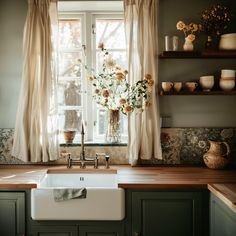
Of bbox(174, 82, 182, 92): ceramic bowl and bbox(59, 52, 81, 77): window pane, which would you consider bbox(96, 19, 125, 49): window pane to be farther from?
bbox(174, 82, 182, 92): ceramic bowl

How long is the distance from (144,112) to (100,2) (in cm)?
113

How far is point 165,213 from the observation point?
230cm

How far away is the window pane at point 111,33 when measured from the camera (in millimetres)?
3094

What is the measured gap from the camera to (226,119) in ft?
9.68

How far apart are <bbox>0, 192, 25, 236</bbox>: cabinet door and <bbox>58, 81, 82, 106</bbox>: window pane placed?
3.70ft

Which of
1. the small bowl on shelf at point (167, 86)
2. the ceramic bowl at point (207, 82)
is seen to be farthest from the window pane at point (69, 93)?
the ceramic bowl at point (207, 82)

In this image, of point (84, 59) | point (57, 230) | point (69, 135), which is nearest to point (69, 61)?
point (84, 59)

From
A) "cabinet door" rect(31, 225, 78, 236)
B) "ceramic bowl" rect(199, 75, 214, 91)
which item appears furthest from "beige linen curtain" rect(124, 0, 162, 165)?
"cabinet door" rect(31, 225, 78, 236)

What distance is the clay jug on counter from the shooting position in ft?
8.97

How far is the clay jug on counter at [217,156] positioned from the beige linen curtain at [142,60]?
445 millimetres

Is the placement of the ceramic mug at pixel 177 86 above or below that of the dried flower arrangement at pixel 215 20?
below

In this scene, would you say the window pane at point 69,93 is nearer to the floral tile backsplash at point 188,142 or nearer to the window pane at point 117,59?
the window pane at point 117,59

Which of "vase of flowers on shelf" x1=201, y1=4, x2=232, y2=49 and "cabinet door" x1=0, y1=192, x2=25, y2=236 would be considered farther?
"vase of flowers on shelf" x1=201, y1=4, x2=232, y2=49

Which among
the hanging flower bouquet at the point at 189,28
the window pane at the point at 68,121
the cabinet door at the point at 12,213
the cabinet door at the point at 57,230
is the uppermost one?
the hanging flower bouquet at the point at 189,28
